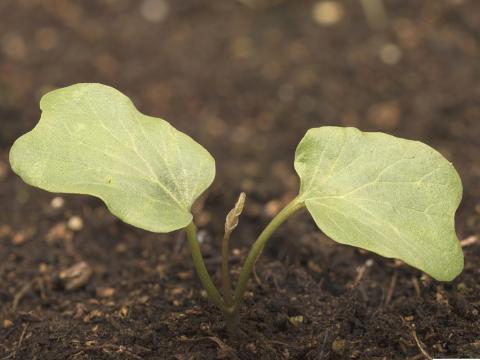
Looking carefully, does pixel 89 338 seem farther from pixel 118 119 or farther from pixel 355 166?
pixel 355 166

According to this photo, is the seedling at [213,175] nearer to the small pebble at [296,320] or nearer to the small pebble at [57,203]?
the small pebble at [296,320]

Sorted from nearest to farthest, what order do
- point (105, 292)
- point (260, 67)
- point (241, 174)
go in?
point (105, 292) → point (241, 174) → point (260, 67)

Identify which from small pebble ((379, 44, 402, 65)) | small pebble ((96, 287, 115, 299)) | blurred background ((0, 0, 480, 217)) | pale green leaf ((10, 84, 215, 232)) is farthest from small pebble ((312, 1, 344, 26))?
pale green leaf ((10, 84, 215, 232))

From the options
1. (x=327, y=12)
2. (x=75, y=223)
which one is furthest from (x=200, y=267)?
(x=327, y=12)

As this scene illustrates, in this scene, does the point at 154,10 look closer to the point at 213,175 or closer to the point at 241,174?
the point at 241,174

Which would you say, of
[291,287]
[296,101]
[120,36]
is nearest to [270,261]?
[291,287]

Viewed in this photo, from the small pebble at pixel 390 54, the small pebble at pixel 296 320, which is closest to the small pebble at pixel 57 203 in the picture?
the small pebble at pixel 296 320
